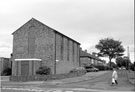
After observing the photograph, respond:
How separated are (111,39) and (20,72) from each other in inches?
2021

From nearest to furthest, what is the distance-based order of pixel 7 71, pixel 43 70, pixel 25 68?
pixel 43 70
pixel 25 68
pixel 7 71

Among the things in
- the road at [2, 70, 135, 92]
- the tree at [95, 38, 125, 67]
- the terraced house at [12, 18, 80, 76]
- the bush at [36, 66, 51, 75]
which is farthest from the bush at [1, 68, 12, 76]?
the tree at [95, 38, 125, 67]

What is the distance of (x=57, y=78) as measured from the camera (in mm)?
31016

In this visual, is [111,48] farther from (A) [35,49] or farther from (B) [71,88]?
(B) [71,88]

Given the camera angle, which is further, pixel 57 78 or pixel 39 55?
pixel 39 55

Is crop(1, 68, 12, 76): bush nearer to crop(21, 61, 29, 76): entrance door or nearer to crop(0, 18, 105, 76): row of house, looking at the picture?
crop(0, 18, 105, 76): row of house

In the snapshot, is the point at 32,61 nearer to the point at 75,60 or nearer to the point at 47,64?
the point at 47,64

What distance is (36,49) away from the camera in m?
38.7

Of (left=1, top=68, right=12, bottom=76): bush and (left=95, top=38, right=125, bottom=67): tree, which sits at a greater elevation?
(left=95, top=38, right=125, bottom=67): tree

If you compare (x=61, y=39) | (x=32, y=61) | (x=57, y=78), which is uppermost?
(x=61, y=39)

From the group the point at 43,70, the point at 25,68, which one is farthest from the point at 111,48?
the point at 43,70

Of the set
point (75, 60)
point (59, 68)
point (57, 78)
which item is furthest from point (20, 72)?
point (75, 60)

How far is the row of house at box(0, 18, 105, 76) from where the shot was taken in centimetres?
3747

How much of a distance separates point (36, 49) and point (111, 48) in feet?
156
